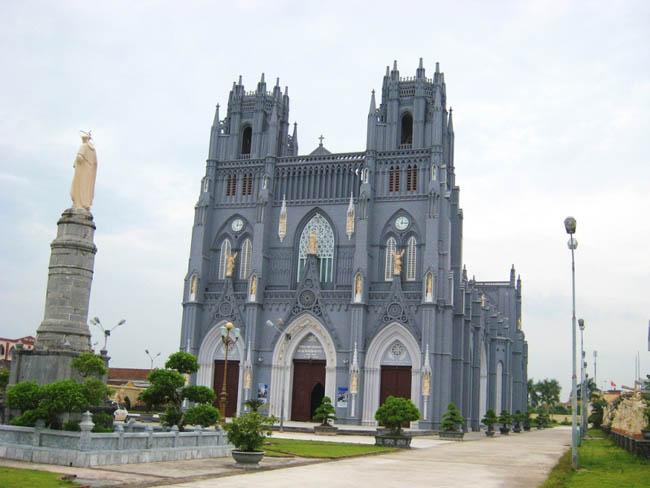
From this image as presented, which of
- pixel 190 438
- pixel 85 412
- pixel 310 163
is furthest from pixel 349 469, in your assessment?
pixel 310 163

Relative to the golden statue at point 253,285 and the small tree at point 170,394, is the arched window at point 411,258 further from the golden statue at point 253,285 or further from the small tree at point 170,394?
the small tree at point 170,394

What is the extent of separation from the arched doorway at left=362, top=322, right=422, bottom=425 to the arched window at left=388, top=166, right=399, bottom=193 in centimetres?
994

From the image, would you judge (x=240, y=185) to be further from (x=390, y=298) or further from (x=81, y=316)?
(x=81, y=316)

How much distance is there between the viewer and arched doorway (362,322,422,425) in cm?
4856

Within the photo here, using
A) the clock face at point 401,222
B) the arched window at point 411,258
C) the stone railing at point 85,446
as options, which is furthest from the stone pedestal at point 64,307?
the clock face at point 401,222

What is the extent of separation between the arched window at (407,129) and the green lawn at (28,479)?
140 feet

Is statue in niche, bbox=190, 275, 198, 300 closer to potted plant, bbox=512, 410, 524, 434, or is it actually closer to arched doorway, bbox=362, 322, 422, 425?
arched doorway, bbox=362, 322, 422, 425

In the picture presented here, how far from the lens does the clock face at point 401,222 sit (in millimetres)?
51250

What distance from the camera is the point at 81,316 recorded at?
979 inches

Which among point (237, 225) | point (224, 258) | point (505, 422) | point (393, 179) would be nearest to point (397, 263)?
point (393, 179)

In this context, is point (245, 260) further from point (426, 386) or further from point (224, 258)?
point (426, 386)

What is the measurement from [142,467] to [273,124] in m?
39.7

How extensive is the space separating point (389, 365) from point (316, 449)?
74.2ft

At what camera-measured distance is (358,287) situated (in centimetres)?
4962
